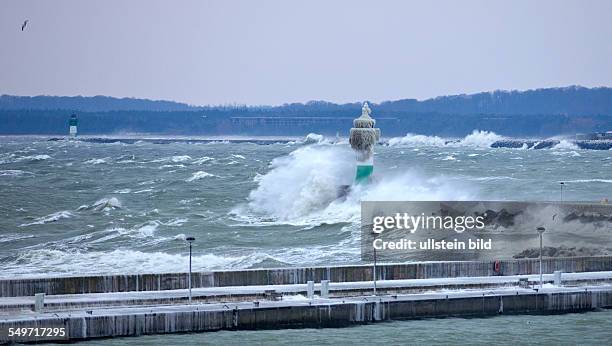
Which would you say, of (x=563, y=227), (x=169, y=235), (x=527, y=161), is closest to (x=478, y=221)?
(x=563, y=227)

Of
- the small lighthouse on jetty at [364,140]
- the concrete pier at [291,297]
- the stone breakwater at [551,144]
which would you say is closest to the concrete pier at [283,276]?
the concrete pier at [291,297]

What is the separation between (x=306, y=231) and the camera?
55.0 m

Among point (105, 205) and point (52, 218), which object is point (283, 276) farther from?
point (105, 205)

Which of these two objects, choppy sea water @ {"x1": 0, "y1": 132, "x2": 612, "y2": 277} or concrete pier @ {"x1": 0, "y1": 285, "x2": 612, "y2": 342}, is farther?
choppy sea water @ {"x1": 0, "y1": 132, "x2": 612, "y2": 277}

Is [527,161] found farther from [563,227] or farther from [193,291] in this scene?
[193,291]

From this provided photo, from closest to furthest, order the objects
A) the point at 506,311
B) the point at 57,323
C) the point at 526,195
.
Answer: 1. the point at 57,323
2. the point at 506,311
3. the point at 526,195

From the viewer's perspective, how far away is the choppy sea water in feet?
152

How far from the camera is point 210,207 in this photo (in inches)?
2694

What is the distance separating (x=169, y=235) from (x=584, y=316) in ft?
78.8

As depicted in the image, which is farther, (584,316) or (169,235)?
(169,235)

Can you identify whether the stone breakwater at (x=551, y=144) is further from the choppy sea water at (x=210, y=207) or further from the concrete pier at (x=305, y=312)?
the concrete pier at (x=305, y=312)

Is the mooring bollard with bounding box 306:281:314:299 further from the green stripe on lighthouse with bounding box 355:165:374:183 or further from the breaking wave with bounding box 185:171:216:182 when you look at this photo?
the breaking wave with bounding box 185:171:216:182

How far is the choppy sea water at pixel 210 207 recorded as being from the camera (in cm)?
4641

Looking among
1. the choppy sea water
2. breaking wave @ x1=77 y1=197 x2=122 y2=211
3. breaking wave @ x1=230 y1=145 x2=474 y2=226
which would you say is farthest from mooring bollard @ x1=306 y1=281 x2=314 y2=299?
breaking wave @ x1=77 y1=197 x2=122 y2=211
